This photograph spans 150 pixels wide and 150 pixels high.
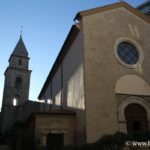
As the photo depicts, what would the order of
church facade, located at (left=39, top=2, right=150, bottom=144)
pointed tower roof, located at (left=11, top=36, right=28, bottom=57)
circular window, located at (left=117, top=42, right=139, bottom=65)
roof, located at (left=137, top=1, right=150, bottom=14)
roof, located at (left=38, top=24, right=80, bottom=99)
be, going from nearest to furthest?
church facade, located at (left=39, top=2, right=150, bottom=144) → circular window, located at (left=117, top=42, right=139, bottom=65) → roof, located at (left=38, top=24, right=80, bottom=99) → roof, located at (left=137, top=1, right=150, bottom=14) → pointed tower roof, located at (left=11, top=36, right=28, bottom=57)

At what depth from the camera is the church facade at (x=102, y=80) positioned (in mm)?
12784

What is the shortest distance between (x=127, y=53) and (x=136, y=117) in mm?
3940

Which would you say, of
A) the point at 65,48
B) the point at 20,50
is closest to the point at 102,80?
the point at 65,48

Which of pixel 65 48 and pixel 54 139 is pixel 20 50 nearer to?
pixel 65 48

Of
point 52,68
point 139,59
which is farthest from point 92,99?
point 52,68

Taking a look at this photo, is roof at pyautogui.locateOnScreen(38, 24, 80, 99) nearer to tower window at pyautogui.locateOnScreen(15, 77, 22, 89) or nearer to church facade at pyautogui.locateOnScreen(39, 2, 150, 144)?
church facade at pyautogui.locateOnScreen(39, 2, 150, 144)

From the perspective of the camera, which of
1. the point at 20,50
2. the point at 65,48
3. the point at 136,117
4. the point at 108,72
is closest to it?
the point at 136,117

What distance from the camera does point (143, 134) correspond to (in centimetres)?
1134

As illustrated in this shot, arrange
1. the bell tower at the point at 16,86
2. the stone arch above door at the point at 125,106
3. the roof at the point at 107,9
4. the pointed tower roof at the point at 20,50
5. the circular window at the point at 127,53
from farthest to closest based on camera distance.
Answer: the pointed tower roof at the point at 20,50, the bell tower at the point at 16,86, the circular window at the point at 127,53, the roof at the point at 107,9, the stone arch above door at the point at 125,106

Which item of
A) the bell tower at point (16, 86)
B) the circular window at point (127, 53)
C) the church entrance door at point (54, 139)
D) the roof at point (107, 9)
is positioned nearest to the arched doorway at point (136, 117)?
the circular window at point (127, 53)

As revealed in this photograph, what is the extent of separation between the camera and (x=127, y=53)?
15094 millimetres

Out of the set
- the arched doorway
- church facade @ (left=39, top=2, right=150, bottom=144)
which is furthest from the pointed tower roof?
the arched doorway

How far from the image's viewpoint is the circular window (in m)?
14.8

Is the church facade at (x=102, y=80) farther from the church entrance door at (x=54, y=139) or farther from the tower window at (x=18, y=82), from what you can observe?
the tower window at (x=18, y=82)
